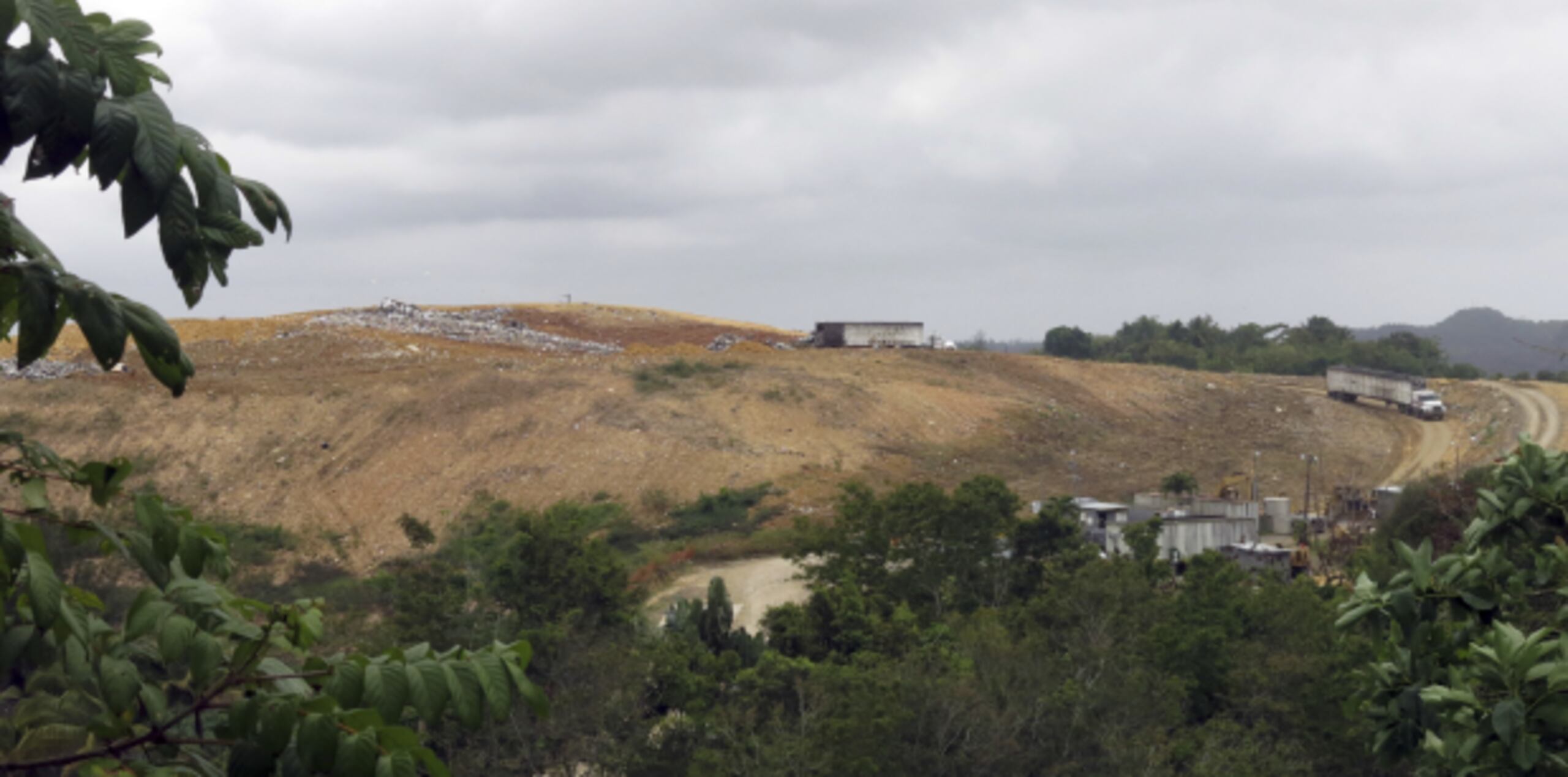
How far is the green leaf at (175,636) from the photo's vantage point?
2.27 m

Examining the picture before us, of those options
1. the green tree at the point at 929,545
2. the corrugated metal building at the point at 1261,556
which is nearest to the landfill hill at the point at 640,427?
the corrugated metal building at the point at 1261,556

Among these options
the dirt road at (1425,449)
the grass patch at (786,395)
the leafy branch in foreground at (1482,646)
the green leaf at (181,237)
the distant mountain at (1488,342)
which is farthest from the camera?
the distant mountain at (1488,342)

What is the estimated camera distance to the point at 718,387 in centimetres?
3856

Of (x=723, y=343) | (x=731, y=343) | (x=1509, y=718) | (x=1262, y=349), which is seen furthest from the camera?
(x=1262, y=349)

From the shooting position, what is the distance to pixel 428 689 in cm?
232

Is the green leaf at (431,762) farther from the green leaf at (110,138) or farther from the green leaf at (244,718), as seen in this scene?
the green leaf at (110,138)

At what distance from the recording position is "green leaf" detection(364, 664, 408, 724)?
2.29 metres

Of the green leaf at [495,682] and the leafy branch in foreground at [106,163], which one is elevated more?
the leafy branch in foreground at [106,163]

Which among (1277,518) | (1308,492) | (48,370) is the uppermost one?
(48,370)

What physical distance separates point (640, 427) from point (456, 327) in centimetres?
2416

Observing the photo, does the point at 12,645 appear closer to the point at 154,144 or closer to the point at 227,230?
the point at 227,230

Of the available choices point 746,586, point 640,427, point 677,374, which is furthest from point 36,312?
point 677,374

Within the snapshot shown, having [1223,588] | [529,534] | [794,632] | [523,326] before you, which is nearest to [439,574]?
[529,534]

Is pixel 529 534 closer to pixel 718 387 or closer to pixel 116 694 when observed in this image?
pixel 116 694
